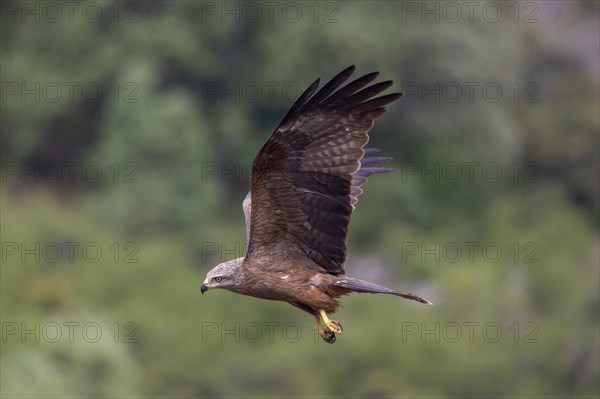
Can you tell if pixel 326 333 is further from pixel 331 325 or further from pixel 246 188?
pixel 246 188

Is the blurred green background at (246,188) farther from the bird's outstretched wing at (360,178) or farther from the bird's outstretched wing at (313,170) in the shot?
the bird's outstretched wing at (313,170)

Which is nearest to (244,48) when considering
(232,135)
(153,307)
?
(232,135)

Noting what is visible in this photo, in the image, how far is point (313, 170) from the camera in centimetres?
1459

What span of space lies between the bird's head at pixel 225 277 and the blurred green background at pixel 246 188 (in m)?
19.1

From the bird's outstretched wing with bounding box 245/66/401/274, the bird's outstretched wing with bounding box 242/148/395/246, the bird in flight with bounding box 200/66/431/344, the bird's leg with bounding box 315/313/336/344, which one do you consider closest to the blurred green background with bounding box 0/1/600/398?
the bird's outstretched wing with bounding box 242/148/395/246

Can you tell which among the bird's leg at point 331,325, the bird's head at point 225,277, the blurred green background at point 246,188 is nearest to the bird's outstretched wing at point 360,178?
the bird's head at point 225,277

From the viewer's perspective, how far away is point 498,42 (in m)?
46.6

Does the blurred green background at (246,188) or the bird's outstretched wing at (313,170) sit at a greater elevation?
the bird's outstretched wing at (313,170)

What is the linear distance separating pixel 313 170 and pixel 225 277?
1.33 metres

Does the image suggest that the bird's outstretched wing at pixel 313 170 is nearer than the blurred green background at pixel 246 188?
Yes

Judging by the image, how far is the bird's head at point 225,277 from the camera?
15.0m

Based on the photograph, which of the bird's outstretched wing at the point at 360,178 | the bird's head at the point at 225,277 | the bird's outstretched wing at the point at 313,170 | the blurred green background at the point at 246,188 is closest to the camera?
the bird's outstretched wing at the point at 313,170

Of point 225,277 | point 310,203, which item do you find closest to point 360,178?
point 310,203

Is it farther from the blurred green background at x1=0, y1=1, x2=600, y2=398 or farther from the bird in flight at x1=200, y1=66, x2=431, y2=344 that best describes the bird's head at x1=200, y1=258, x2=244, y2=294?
the blurred green background at x1=0, y1=1, x2=600, y2=398
